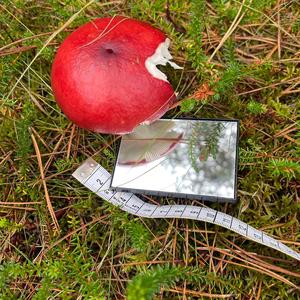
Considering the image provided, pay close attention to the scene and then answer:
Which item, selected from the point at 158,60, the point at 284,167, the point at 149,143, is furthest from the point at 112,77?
the point at 284,167

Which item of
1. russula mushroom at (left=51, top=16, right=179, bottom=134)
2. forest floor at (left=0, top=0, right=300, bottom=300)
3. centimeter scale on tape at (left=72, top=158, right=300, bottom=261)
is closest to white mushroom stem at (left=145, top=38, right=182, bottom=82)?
russula mushroom at (left=51, top=16, right=179, bottom=134)

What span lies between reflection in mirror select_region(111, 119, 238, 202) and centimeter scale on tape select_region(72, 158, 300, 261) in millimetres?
62

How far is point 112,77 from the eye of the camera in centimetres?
179

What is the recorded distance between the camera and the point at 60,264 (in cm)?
181

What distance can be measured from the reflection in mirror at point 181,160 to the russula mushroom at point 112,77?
0.81 feet

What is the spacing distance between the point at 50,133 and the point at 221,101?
3.18 feet

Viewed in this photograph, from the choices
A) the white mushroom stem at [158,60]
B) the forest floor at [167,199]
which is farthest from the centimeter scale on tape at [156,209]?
the white mushroom stem at [158,60]

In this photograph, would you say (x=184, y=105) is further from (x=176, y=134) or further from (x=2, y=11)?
(x=2, y=11)

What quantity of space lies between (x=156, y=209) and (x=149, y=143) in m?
0.35

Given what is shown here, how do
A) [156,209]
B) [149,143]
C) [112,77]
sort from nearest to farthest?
[112,77] < [156,209] < [149,143]

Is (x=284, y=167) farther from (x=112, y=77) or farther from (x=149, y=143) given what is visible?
(x=112, y=77)

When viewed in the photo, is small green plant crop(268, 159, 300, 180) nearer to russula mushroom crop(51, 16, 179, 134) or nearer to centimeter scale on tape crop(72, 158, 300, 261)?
centimeter scale on tape crop(72, 158, 300, 261)

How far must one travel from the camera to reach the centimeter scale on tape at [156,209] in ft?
6.22

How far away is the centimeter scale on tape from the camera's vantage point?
1.89 m
